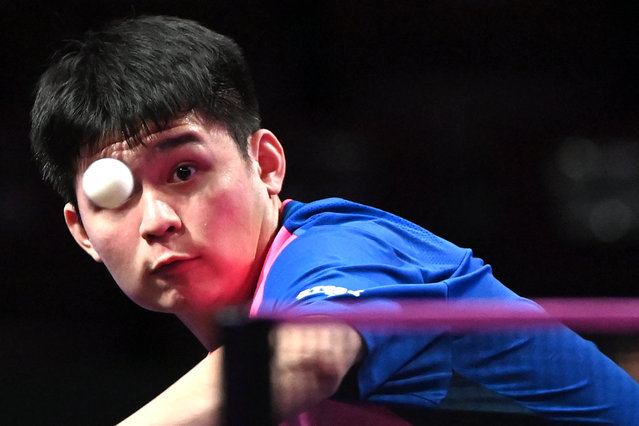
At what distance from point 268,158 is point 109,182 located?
0.29 meters

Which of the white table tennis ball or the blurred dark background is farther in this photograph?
the blurred dark background

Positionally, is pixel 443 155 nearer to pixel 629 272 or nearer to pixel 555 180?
pixel 555 180

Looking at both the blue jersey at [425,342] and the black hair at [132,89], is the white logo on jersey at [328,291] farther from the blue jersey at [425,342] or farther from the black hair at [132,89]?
the black hair at [132,89]

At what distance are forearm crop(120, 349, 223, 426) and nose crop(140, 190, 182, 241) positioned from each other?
315 mm

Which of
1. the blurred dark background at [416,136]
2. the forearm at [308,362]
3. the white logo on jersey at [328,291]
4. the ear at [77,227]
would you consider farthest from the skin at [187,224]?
the blurred dark background at [416,136]

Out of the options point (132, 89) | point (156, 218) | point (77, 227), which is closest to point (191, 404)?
point (156, 218)

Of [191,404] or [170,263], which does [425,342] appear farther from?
[170,263]

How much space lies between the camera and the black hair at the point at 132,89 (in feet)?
4.16

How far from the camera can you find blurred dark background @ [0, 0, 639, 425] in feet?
12.9

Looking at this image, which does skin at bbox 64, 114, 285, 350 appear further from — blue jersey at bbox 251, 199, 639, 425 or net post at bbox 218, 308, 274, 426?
net post at bbox 218, 308, 274, 426

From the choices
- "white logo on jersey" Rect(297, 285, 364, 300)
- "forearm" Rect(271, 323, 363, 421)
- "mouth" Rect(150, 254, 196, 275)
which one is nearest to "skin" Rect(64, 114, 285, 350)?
"mouth" Rect(150, 254, 196, 275)

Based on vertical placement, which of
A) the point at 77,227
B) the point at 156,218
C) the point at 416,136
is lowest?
the point at 416,136

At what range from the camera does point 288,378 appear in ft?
2.61

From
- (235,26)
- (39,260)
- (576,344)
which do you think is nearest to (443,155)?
(235,26)
